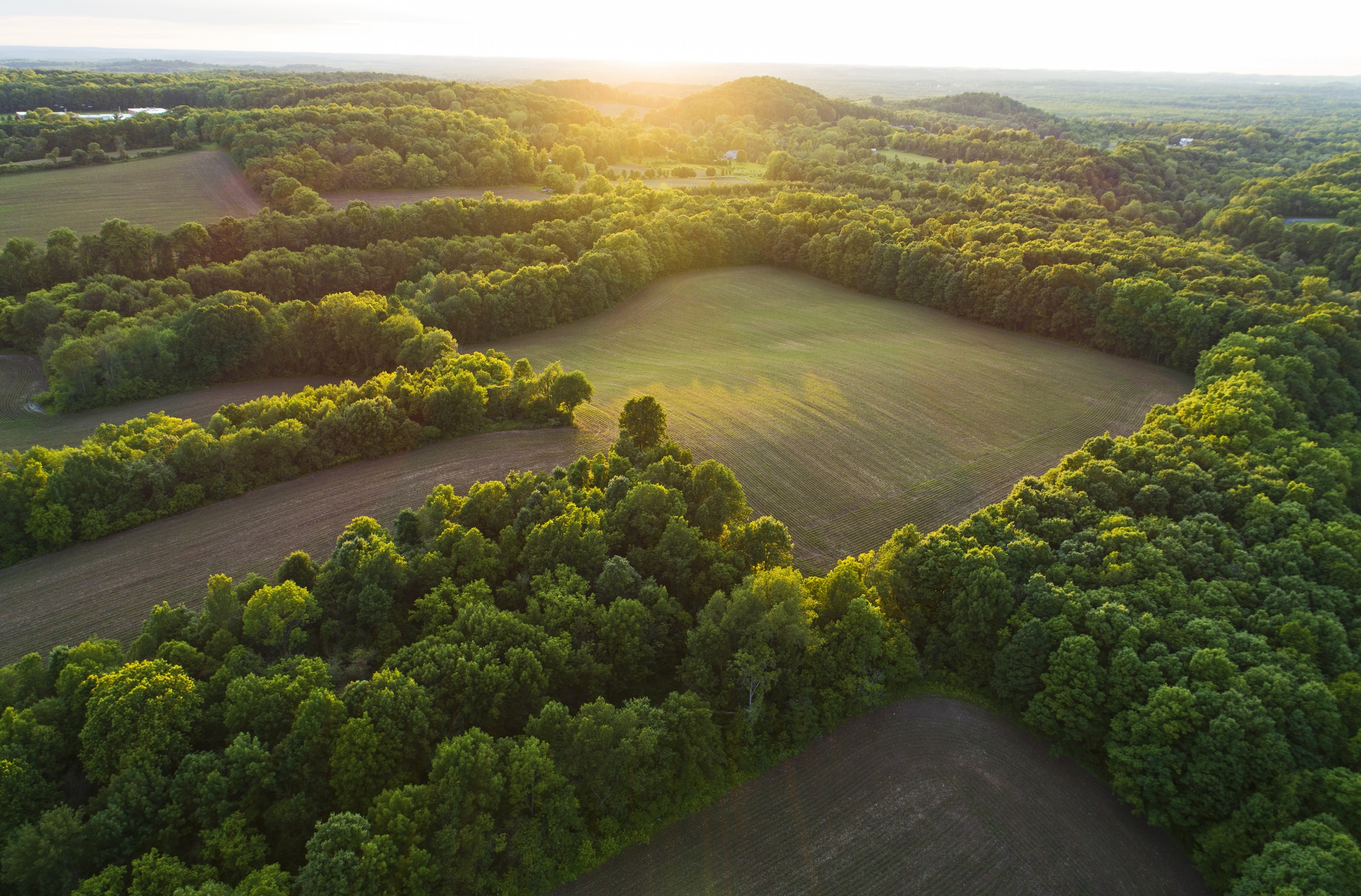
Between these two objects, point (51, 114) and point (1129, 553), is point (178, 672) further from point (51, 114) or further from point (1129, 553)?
point (51, 114)

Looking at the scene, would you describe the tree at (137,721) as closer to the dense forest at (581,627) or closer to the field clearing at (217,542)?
the dense forest at (581,627)

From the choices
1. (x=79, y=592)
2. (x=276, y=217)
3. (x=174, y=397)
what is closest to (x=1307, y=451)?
(x=79, y=592)

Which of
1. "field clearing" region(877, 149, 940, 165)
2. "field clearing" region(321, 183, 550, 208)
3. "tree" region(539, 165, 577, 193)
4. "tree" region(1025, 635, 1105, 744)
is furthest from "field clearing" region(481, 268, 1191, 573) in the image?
"field clearing" region(877, 149, 940, 165)

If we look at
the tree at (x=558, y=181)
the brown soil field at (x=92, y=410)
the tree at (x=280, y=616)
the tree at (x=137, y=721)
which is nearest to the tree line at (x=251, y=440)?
the brown soil field at (x=92, y=410)

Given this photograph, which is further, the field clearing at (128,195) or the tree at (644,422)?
the field clearing at (128,195)

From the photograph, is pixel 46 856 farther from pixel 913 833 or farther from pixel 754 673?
pixel 913 833

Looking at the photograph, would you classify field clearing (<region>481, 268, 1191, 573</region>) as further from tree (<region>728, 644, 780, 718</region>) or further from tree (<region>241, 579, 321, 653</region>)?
tree (<region>241, 579, 321, 653</region>)
